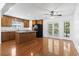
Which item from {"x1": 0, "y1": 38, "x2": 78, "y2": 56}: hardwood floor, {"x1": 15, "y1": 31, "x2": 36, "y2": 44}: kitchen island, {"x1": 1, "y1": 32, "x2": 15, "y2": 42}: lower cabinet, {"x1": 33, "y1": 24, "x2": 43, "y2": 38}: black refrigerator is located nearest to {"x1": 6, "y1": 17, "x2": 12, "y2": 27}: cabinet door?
{"x1": 1, "y1": 32, "x2": 15, "y2": 42}: lower cabinet

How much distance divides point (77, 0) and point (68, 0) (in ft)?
0.81

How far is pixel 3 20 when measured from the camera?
7371mm

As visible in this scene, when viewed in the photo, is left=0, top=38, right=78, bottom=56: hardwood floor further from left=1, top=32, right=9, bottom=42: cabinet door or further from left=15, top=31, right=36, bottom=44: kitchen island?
left=1, top=32, right=9, bottom=42: cabinet door

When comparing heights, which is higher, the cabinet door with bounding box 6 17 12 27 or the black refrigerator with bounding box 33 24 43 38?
the cabinet door with bounding box 6 17 12 27

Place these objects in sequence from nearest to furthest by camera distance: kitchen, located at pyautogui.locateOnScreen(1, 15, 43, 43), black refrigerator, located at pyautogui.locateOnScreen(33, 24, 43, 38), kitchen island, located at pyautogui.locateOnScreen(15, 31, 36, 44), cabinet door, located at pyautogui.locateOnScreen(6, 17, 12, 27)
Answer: kitchen island, located at pyautogui.locateOnScreen(15, 31, 36, 44)
kitchen, located at pyautogui.locateOnScreen(1, 15, 43, 43)
cabinet door, located at pyautogui.locateOnScreen(6, 17, 12, 27)
black refrigerator, located at pyautogui.locateOnScreen(33, 24, 43, 38)

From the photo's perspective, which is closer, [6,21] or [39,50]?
[39,50]

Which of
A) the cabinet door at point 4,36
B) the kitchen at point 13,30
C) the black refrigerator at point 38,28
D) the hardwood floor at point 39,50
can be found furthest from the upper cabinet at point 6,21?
the black refrigerator at point 38,28

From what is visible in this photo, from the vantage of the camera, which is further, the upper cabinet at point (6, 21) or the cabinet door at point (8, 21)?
the cabinet door at point (8, 21)

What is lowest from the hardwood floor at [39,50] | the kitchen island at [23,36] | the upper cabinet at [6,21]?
the hardwood floor at [39,50]

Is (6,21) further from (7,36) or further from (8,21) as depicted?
(7,36)

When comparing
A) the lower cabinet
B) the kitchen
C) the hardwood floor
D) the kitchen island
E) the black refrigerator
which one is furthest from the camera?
the black refrigerator

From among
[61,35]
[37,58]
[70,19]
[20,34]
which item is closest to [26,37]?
[20,34]

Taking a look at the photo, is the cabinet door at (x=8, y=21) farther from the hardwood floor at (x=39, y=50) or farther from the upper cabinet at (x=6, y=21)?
the hardwood floor at (x=39, y=50)

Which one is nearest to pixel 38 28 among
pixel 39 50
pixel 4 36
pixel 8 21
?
pixel 8 21
